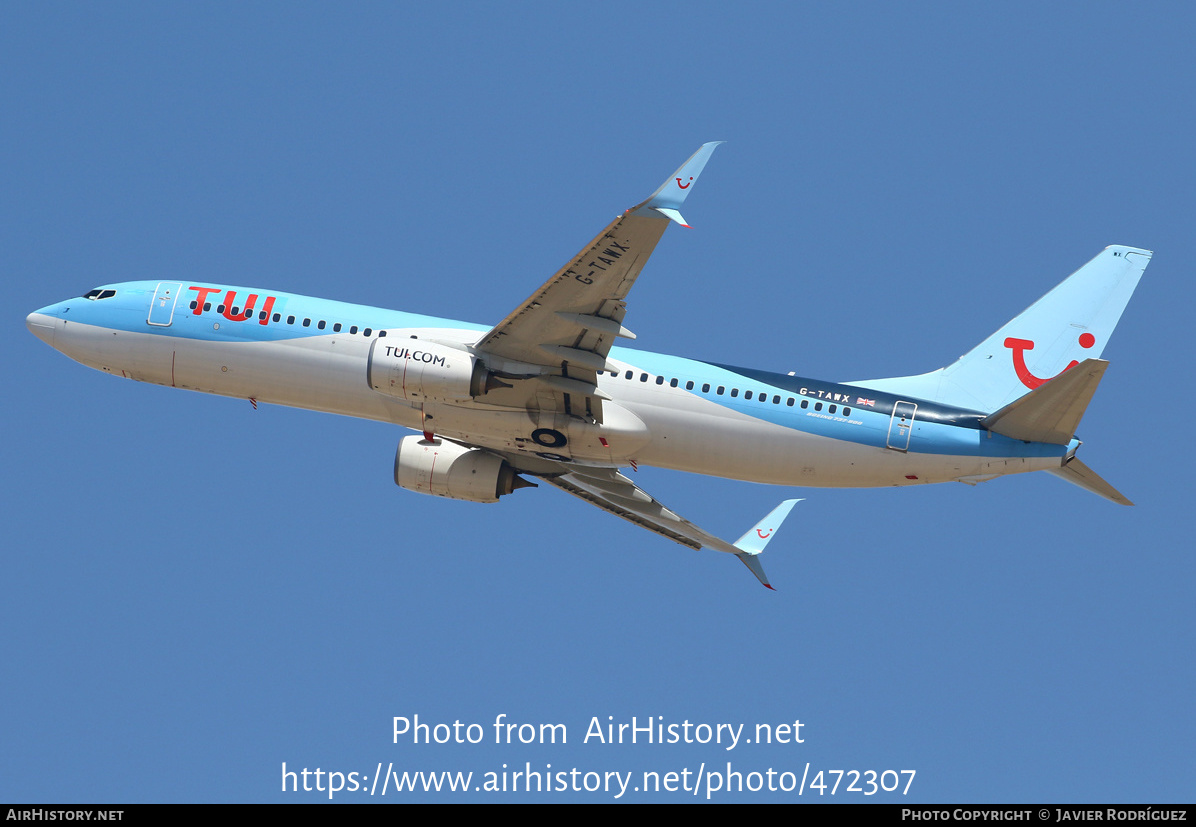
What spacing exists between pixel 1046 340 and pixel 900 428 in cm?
636

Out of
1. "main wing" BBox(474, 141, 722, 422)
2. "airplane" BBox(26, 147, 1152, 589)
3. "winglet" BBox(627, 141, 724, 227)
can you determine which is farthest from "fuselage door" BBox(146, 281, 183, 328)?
"winglet" BBox(627, 141, 724, 227)

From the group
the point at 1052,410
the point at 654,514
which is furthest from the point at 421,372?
the point at 1052,410

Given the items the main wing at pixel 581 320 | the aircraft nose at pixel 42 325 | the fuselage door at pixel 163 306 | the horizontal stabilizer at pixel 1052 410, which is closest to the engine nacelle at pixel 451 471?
the main wing at pixel 581 320

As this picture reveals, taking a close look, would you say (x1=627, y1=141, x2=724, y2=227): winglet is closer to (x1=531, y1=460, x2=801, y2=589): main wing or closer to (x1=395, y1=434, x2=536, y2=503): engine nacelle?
(x1=395, y1=434, x2=536, y2=503): engine nacelle

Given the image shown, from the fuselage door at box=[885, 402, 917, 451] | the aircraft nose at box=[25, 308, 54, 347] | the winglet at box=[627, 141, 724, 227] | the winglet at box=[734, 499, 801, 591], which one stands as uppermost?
the winglet at box=[627, 141, 724, 227]

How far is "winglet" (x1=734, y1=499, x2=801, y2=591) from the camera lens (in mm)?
39375

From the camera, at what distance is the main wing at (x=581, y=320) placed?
28250 mm

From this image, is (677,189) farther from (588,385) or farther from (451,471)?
(451,471)

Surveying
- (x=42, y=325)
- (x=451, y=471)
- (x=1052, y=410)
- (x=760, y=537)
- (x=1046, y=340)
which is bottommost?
(x=760, y=537)

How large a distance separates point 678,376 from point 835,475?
508cm

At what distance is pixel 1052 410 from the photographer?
31922 millimetres

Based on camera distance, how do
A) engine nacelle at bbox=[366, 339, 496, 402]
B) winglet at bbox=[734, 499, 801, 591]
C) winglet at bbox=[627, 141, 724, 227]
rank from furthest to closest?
1. winglet at bbox=[734, 499, 801, 591]
2. engine nacelle at bbox=[366, 339, 496, 402]
3. winglet at bbox=[627, 141, 724, 227]

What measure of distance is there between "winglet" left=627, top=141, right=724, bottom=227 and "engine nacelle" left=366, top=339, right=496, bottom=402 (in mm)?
7036
